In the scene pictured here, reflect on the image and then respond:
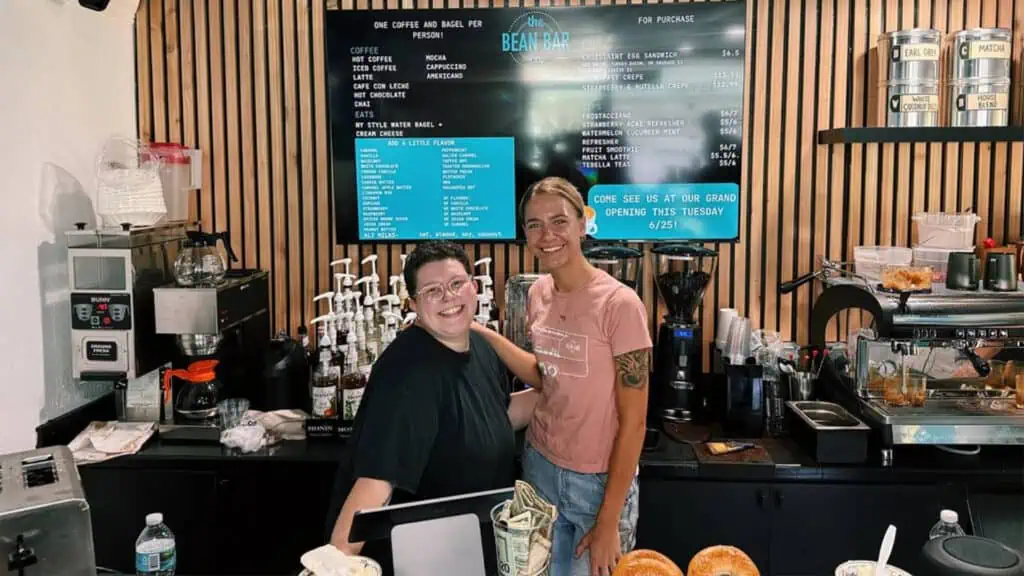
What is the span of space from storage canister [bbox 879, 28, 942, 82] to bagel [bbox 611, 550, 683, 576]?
8.94 ft

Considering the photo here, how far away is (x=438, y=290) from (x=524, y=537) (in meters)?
0.84

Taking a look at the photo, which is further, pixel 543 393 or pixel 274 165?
pixel 274 165

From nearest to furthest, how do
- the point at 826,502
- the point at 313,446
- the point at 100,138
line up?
the point at 826,502
the point at 313,446
the point at 100,138

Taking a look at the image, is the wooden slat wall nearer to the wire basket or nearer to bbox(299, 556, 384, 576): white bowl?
the wire basket

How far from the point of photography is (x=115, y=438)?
3373 mm

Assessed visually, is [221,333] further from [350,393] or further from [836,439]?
[836,439]

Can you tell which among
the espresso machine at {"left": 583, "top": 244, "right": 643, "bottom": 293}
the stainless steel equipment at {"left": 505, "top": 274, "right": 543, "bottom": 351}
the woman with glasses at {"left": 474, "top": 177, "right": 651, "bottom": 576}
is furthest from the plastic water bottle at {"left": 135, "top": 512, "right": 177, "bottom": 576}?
the espresso machine at {"left": 583, "top": 244, "right": 643, "bottom": 293}

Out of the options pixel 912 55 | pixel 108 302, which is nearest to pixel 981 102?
pixel 912 55

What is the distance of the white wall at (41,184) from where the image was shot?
10.1 feet

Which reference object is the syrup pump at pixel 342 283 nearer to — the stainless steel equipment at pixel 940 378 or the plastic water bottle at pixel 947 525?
the stainless steel equipment at pixel 940 378

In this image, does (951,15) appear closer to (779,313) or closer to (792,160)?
(792,160)

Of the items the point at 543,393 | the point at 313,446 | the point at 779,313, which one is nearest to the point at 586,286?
the point at 543,393

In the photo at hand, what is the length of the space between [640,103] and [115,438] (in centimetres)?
256

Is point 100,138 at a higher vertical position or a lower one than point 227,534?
higher
